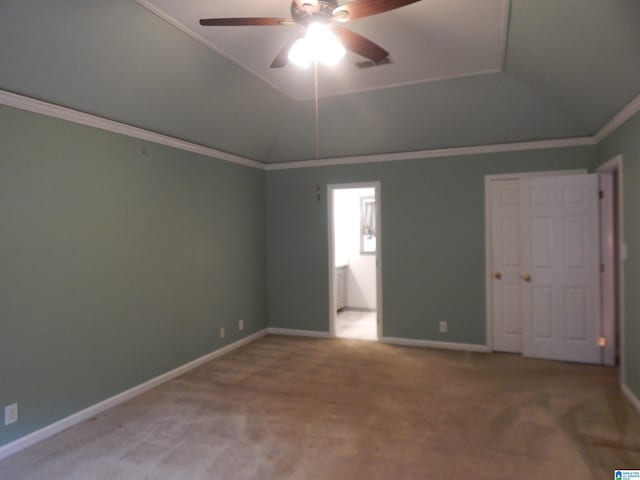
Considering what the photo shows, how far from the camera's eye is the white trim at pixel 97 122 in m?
2.81

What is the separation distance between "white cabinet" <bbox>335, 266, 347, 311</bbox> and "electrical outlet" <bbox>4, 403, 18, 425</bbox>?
5.08 m

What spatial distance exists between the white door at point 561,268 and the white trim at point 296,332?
2.59 metres

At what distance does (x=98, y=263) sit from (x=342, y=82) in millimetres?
2844

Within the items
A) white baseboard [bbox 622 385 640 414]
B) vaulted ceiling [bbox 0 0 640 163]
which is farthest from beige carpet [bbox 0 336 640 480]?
vaulted ceiling [bbox 0 0 640 163]

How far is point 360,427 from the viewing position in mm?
3105

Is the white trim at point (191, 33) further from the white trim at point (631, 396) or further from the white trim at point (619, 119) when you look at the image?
the white trim at point (631, 396)

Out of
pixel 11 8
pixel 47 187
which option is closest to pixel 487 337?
pixel 47 187

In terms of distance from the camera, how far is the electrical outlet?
2760mm

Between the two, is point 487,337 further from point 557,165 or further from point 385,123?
point 385,123

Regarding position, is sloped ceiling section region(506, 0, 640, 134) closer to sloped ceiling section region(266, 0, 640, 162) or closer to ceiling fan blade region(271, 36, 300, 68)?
sloped ceiling section region(266, 0, 640, 162)

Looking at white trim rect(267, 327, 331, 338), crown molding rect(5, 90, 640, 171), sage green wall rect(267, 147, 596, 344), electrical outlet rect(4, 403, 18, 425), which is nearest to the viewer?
electrical outlet rect(4, 403, 18, 425)

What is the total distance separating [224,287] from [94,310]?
1791 millimetres

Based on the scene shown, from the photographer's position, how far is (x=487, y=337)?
496cm

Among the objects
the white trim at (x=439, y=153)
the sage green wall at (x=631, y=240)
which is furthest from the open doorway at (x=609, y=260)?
the sage green wall at (x=631, y=240)
